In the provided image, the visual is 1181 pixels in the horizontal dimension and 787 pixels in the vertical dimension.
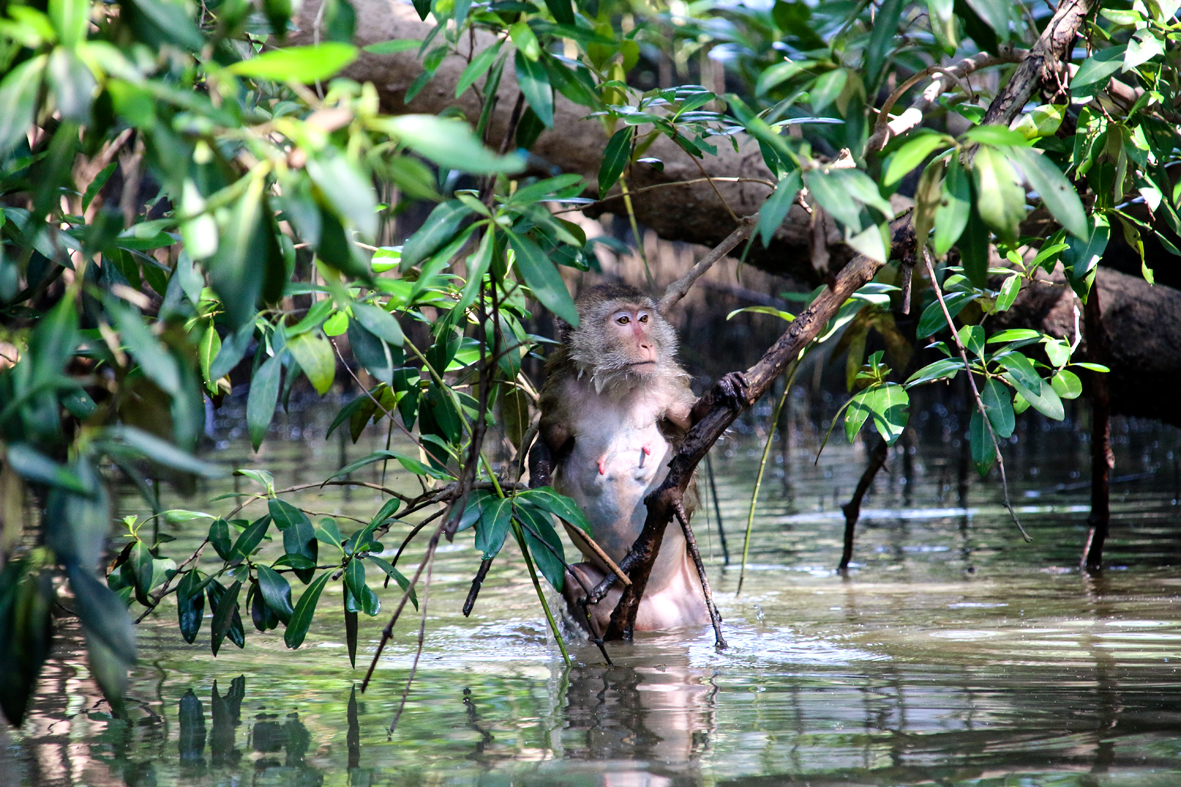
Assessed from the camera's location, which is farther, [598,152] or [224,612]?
[598,152]

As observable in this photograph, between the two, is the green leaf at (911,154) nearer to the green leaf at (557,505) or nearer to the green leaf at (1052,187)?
the green leaf at (1052,187)

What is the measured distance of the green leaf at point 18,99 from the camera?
44.8 inches

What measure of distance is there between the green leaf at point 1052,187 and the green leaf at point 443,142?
825mm

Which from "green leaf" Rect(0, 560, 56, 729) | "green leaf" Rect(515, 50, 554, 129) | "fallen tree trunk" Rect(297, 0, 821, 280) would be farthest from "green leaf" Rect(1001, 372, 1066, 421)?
"fallen tree trunk" Rect(297, 0, 821, 280)

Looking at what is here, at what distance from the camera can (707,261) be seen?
2.98m

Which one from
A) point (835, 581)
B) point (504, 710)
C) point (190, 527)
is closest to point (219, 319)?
point (504, 710)

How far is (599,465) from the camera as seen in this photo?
3457mm

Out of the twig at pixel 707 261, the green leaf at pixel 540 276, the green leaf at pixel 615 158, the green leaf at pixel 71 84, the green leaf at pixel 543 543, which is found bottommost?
the green leaf at pixel 543 543

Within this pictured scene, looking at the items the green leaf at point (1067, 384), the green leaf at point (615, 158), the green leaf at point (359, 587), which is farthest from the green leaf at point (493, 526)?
the green leaf at point (1067, 384)

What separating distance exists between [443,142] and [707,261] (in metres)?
1.87

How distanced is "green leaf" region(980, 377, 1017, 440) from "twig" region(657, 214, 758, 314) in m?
0.75

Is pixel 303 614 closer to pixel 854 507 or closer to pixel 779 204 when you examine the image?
pixel 779 204

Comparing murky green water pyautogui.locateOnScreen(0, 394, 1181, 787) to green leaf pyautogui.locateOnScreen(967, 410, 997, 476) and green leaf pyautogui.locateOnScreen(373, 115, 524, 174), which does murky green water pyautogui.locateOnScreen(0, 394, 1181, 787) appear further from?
green leaf pyautogui.locateOnScreen(373, 115, 524, 174)

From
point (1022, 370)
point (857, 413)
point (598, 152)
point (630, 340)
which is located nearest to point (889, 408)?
point (857, 413)
